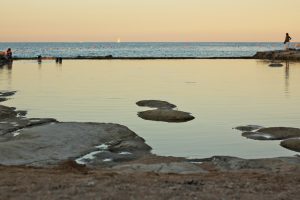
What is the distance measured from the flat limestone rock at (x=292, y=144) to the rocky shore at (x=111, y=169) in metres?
1.61

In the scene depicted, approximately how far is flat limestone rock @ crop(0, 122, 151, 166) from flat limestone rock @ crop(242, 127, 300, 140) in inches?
190

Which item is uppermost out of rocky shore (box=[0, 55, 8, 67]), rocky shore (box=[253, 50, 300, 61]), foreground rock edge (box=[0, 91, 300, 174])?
rocky shore (box=[253, 50, 300, 61])

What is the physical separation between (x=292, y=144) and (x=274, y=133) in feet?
7.14

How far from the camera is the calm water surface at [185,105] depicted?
19.3 meters

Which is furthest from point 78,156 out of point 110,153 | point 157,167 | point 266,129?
point 266,129

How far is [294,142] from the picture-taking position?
18734 mm

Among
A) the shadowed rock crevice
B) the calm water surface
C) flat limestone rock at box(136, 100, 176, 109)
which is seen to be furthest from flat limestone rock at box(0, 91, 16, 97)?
the shadowed rock crevice

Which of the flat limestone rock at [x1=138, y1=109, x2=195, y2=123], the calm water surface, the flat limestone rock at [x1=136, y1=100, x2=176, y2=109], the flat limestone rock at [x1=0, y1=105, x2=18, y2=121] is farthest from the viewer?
the flat limestone rock at [x1=136, y1=100, x2=176, y2=109]

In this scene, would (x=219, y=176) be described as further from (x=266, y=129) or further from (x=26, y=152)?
(x=266, y=129)

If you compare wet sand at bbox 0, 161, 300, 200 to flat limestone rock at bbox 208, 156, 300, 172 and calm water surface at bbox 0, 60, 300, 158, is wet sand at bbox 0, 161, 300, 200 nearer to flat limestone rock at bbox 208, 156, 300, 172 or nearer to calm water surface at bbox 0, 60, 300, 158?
flat limestone rock at bbox 208, 156, 300, 172

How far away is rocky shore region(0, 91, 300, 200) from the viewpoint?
1045 centimetres

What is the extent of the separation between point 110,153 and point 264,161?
5358 mm

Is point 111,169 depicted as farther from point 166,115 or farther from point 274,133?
point 166,115

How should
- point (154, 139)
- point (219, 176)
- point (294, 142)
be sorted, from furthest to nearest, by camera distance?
1. point (154, 139)
2. point (294, 142)
3. point (219, 176)
